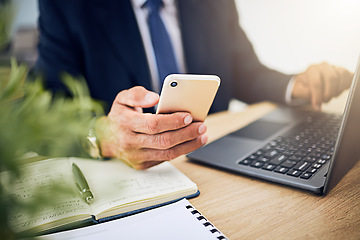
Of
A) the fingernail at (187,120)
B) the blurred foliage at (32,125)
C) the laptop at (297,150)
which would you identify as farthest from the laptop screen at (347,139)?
the blurred foliage at (32,125)

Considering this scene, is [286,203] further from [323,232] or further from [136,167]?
[136,167]

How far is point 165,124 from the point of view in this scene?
448 mm

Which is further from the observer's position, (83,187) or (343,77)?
(343,77)

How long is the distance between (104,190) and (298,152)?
0.32 metres

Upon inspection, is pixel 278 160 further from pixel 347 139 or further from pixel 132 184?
pixel 132 184

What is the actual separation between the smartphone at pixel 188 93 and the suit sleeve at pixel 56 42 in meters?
0.60

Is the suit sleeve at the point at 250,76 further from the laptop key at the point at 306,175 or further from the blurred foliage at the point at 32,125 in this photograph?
the blurred foliage at the point at 32,125

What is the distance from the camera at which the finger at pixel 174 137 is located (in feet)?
1.52

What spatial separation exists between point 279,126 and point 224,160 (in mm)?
231

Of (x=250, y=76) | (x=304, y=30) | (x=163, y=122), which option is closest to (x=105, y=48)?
(x=250, y=76)

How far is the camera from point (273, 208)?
1.29ft

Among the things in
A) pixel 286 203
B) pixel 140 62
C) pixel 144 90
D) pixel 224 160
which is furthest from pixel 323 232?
pixel 140 62

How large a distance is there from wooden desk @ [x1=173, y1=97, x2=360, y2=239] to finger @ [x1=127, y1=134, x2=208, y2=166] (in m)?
0.05

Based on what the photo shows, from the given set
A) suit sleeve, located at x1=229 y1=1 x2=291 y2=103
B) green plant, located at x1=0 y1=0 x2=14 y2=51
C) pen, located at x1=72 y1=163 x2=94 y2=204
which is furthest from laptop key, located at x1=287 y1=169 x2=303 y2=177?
suit sleeve, located at x1=229 y1=1 x2=291 y2=103
